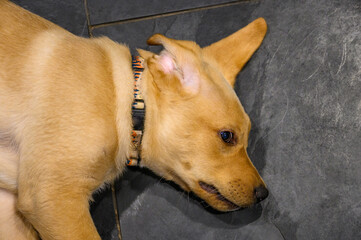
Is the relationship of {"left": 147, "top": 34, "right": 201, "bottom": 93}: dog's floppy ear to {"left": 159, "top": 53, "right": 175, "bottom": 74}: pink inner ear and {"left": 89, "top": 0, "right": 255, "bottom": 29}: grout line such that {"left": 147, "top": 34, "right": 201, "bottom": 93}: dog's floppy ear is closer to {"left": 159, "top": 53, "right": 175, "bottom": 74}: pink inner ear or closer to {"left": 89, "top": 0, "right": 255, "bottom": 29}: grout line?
{"left": 159, "top": 53, "right": 175, "bottom": 74}: pink inner ear

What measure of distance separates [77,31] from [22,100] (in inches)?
49.6

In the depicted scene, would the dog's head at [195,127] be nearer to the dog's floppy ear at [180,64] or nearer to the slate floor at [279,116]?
the dog's floppy ear at [180,64]

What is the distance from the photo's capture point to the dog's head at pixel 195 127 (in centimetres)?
223

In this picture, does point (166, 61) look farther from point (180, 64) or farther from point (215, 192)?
point (215, 192)

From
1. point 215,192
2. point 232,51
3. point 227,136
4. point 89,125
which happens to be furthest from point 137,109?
point 232,51

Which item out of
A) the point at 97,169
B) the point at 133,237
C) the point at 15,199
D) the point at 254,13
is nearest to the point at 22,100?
the point at 97,169

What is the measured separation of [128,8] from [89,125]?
1607 millimetres

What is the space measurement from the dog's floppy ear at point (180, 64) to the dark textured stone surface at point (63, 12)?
1282 millimetres

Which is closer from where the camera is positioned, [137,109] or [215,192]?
[137,109]

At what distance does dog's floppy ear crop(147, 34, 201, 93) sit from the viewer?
87.7 inches

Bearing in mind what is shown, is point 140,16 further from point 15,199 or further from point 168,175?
point 15,199

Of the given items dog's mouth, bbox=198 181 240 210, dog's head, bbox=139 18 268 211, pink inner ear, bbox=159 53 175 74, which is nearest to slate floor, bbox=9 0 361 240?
dog's mouth, bbox=198 181 240 210

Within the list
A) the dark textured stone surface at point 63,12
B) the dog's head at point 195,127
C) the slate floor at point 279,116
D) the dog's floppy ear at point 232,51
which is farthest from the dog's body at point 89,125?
the dark textured stone surface at point 63,12

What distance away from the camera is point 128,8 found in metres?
3.20
